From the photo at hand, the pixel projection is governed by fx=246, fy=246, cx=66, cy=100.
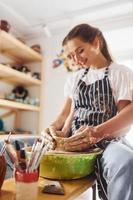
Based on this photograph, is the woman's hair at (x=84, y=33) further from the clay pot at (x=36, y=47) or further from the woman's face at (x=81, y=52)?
the clay pot at (x=36, y=47)

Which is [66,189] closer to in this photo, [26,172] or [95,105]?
[26,172]

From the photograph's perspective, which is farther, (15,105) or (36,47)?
(36,47)

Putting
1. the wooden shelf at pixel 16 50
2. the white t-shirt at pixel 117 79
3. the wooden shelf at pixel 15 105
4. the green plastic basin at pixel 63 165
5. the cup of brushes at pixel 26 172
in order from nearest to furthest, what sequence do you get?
the cup of brushes at pixel 26 172 < the green plastic basin at pixel 63 165 < the white t-shirt at pixel 117 79 < the wooden shelf at pixel 15 105 < the wooden shelf at pixel 16 50

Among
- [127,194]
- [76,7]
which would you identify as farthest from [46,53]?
[127,194]

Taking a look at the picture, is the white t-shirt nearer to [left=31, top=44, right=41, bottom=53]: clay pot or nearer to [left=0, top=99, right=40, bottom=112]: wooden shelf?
[left=0, top=99, right=40, bottom=112]: wooden shelf

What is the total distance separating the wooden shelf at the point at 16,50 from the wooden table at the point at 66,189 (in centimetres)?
180

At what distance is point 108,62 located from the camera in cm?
95

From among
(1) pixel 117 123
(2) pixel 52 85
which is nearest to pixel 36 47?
(2) pixel 52 85

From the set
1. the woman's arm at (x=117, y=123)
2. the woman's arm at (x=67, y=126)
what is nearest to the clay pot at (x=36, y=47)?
the woman's arm at (x=67, y=126)

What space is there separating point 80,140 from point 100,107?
172 mm

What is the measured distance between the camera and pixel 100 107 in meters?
0.81

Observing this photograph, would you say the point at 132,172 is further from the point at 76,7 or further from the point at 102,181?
the point at 76,7

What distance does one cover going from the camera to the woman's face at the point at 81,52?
898 mm

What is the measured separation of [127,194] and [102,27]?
221 centimetres
